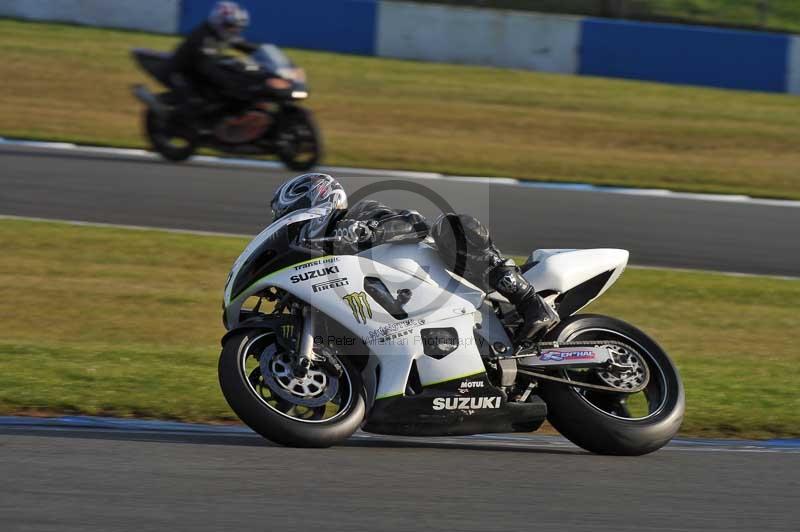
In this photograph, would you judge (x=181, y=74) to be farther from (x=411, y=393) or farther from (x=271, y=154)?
(x=411, y=393)

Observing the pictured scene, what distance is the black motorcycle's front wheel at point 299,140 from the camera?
513 inches

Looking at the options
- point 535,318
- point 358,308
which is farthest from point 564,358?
point 358,308

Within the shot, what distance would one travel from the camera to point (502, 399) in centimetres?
522

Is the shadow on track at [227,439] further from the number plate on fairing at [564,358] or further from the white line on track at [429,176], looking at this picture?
the white line on track at [429,176]

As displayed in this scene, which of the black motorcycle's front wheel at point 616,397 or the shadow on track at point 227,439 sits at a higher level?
the black motorcycle's front wheel at point 616,397

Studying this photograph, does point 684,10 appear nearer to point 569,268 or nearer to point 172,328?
point 172,328

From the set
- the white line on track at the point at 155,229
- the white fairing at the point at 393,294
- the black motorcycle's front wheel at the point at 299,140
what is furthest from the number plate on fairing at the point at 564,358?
the black motorcycle's front wheel at the point at 299,140

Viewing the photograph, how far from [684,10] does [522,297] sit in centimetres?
1560

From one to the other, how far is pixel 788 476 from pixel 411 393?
1.58 m

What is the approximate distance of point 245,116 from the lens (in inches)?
519

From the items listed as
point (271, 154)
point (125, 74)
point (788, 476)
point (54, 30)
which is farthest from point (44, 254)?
point (54, 30)

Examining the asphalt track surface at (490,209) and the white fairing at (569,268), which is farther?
the asphalt track surface at (490,209)

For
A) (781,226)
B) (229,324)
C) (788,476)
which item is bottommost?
(781,226)

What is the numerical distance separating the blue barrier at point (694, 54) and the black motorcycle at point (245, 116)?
24.5 ft
